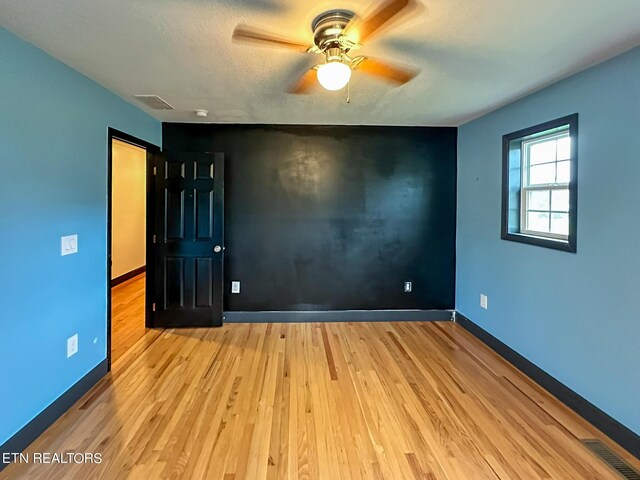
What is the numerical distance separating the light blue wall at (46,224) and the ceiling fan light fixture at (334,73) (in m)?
1.72

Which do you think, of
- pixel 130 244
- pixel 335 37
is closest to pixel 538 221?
pixel 335 37

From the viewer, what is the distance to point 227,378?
10.00 feet

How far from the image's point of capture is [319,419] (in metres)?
2.47

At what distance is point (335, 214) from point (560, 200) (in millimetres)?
2349

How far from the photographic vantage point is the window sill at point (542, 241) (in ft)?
8.92

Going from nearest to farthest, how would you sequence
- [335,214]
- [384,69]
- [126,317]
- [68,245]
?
[384,69] → [68,245] → [335,214] → [126,317]

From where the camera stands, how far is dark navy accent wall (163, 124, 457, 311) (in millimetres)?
4473

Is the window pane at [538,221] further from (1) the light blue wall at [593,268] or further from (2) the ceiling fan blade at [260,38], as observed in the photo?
(2) the ceiling fan blade at [260,38]

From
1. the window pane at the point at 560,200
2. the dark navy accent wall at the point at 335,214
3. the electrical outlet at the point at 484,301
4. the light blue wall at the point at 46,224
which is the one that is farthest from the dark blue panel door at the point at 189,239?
the window pane at the point at 560,200

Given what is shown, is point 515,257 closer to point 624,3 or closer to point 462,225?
point 462,225

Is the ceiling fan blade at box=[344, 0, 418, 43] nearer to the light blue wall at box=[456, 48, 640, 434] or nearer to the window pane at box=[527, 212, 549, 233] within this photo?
the light blue wall at box=[456, 48, 640, 434]

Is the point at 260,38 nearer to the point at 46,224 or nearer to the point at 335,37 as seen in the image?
the point at 335,37

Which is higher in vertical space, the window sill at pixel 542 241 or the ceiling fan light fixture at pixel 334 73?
the ceiling fan light fixture at pixel 334 73

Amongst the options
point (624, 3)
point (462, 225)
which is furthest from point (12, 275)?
point (462, 225)
